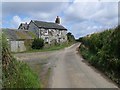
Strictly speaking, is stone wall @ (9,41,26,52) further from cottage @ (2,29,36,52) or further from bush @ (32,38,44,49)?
bush @ (32,38,44,49)

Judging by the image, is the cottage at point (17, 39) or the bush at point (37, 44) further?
the bush at point (37, 44)

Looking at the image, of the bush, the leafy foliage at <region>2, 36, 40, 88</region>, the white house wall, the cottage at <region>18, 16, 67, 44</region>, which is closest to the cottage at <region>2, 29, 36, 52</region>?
the bush

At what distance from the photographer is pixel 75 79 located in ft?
51.0

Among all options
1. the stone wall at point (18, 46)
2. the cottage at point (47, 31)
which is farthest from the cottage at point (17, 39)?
the cottage at point (47, 31)

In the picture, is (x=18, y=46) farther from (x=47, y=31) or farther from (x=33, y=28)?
(x=47, y=31)

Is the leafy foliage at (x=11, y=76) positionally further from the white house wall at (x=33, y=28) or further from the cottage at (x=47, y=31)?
the white house wall at (x=33, y=28)

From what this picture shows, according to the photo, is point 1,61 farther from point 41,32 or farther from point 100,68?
point 41,32

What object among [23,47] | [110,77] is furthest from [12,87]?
[23,47]

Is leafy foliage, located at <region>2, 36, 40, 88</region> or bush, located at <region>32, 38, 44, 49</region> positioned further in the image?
bush, located at <region>32, 38, 44, 49</region>

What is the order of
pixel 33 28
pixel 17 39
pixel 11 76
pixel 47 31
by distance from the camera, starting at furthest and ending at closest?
pixel 47 31
pixel 33 28
pixel 17 39
pixel 11 76

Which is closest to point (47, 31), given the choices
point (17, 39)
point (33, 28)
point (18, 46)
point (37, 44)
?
point (33, 28)

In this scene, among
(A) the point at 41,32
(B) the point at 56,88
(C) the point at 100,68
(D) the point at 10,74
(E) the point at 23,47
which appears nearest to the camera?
(D) the point at 10,74

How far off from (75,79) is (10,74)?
19.1ft

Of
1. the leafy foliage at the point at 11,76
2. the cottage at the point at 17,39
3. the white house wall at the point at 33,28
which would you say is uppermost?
the white house wall at the point at 33,28
